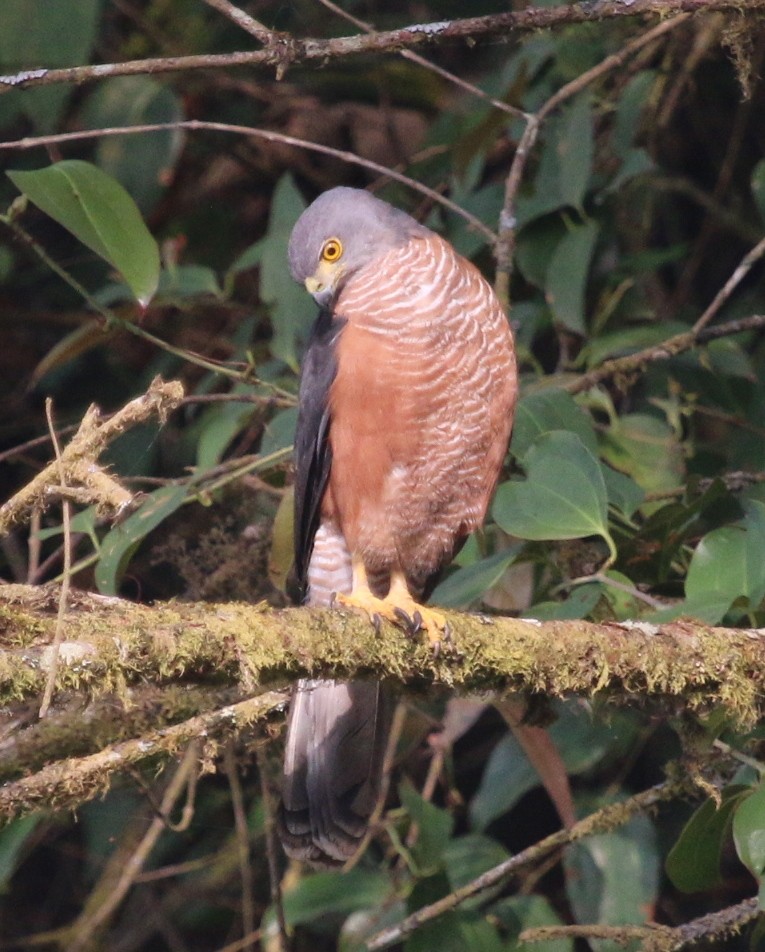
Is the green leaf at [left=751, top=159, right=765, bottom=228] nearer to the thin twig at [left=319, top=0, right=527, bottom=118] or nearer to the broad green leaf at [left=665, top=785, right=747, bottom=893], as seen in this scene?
the thin twig at [left=319, top=0, right=527, bottom=118]

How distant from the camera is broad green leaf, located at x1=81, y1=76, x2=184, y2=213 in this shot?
5.34 m

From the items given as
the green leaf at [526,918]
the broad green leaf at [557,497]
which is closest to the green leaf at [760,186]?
the broad green leaf at [557,497]

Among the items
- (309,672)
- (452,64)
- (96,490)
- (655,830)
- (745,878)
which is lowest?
(745,878)

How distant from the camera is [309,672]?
2541 mm

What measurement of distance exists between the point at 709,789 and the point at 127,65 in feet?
7.21

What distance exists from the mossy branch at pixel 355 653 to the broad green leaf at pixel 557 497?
38cm

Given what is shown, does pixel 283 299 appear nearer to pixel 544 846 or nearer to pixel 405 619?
pixel 405 619

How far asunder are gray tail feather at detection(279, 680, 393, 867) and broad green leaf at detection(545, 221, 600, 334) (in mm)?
1422

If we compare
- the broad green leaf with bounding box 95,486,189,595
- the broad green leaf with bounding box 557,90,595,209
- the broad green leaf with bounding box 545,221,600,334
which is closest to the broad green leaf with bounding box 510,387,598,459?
the broad green leaf with bounding box 545,221,600,334

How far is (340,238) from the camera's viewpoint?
387 centimetres

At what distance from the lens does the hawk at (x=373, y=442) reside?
3.47 meters

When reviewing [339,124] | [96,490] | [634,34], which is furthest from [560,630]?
[339,124]

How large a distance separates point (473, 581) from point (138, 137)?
2.98 metres

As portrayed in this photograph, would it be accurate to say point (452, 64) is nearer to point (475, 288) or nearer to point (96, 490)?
point (475, 288)
